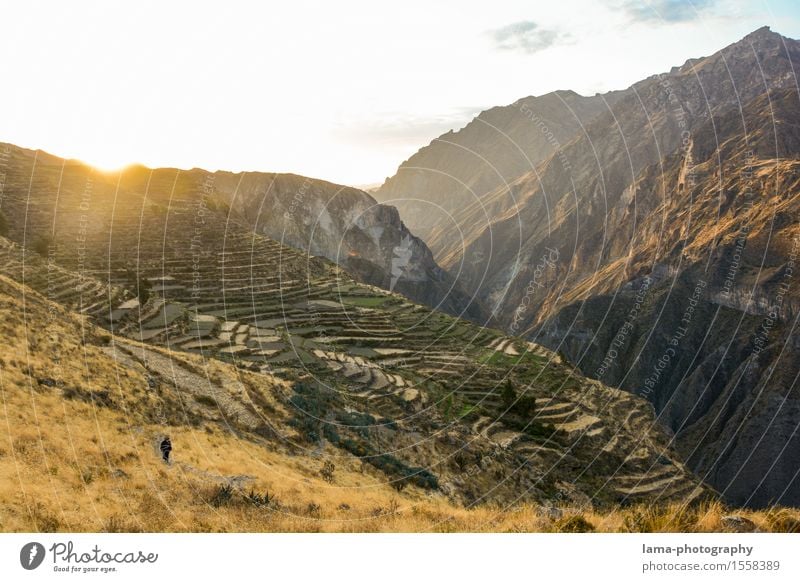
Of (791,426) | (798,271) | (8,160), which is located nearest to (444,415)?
(8,160)

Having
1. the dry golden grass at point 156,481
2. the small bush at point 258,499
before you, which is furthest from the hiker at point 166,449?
the small bush at point 258,499

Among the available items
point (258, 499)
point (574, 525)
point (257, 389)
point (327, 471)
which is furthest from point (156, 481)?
point (257, 389)

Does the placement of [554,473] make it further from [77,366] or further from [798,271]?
[798,271]

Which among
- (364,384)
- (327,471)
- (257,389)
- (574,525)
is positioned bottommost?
(327,471)

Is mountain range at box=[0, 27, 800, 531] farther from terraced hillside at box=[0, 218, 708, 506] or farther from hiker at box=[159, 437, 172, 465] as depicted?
hiker at box=[159, 437, 172, 465]

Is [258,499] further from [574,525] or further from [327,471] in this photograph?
[574,525]

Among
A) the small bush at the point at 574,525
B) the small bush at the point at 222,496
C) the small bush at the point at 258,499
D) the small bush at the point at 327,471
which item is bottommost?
the small bush at the point at 327,471

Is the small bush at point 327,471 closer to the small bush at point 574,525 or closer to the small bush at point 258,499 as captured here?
the small bush at point 258,499

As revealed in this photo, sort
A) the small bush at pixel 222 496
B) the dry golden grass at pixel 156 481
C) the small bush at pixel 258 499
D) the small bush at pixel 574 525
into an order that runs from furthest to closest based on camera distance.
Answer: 1. the small bush at pixel 258 499
2. the small bush at pixel 222 496
3. the dry golden grass at pixel 156 481
4. the small bush at pixel 574 525
